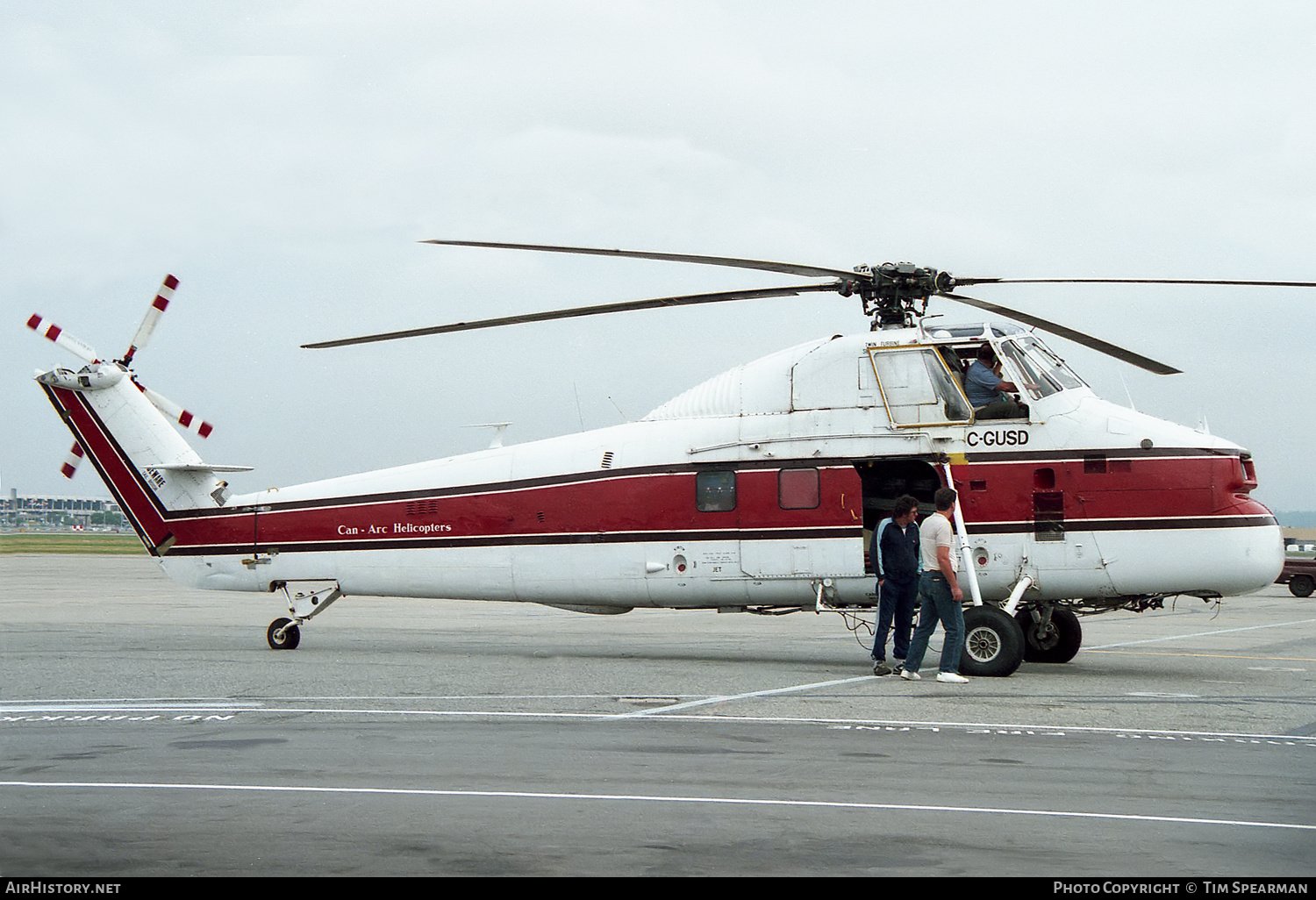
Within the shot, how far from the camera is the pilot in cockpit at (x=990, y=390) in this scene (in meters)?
14.2

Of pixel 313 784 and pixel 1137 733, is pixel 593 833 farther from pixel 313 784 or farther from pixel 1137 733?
pixel 1137 733

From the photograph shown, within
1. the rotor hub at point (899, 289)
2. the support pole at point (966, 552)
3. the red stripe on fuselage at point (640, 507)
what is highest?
the rotor hub at point (899, 289)

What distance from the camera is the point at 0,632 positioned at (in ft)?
62.3

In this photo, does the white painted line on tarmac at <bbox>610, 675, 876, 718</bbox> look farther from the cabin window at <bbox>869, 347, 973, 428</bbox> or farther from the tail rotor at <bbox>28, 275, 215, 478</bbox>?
the tail rotor at <bbox>28, 275, 215, 478</bbox>

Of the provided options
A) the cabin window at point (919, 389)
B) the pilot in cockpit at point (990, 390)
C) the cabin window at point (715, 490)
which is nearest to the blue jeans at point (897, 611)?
the cabin window at point (919, 389)

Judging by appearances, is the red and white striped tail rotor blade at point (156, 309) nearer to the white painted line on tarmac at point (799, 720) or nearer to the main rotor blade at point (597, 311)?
the main rotor blade at point (597, 311)

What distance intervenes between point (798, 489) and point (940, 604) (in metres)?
2.81

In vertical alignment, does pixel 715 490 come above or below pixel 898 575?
above

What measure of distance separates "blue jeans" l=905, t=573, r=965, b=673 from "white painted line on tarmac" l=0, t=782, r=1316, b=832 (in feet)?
21.1

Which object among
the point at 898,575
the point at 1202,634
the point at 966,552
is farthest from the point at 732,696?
the point at 1202,634

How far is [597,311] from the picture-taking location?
45.5 feet

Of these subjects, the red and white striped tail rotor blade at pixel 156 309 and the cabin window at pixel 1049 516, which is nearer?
the cabin window at pixel 1049 516

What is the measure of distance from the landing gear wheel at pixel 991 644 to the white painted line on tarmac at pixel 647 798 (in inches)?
279

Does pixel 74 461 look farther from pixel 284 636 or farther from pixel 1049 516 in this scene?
pixel 1049 516
